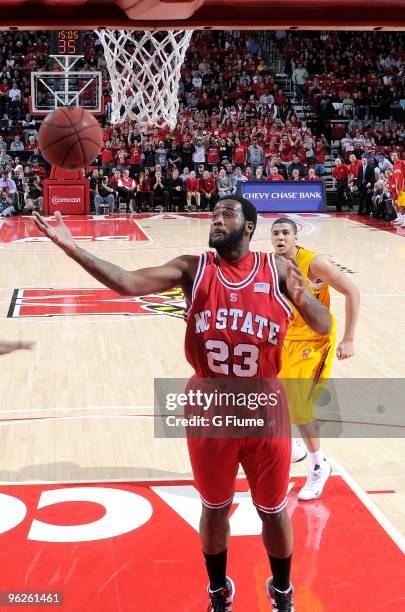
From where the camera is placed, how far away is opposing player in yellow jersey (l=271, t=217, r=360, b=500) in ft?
15.6

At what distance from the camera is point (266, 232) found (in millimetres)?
17531

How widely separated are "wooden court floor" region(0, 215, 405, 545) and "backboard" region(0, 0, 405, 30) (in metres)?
2.63

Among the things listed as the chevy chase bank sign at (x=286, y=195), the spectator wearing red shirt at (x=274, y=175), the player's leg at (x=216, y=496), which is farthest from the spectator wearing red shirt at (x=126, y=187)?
the player's leg at (x=216, y=496)

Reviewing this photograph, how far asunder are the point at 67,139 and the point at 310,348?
1868 mm

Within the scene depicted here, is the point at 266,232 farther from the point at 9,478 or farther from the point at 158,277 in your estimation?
the point at 158,277

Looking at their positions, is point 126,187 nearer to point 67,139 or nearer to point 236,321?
point 67,139

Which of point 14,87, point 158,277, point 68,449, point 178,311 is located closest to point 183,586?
point 158,277

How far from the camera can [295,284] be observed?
3541mm

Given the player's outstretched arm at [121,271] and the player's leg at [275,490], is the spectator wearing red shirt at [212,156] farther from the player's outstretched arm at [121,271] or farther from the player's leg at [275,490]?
the player's leg at [275,490]

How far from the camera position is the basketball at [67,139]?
4.24 metres

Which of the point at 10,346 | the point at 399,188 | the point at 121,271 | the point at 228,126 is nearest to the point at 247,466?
the point at 121,271

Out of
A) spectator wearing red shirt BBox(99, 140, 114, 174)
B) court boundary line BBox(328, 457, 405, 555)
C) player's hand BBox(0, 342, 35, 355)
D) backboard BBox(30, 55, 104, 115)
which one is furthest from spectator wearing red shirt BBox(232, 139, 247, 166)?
player's hand BBox(0, 342, 35, 355)

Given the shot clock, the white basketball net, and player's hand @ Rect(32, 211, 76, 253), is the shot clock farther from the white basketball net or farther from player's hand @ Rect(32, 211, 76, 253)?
player's hand @ Rect(32, 211, 76, 253)

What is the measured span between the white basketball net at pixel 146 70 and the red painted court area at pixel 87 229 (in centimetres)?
456
